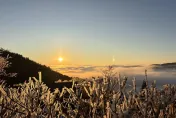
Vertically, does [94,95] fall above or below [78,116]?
above

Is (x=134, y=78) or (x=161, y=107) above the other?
(x=134, y=78)

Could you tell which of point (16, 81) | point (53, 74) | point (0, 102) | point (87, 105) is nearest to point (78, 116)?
point (87, 105)

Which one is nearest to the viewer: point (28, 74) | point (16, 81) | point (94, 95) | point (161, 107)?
point (161, 107)

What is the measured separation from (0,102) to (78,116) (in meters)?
1.41

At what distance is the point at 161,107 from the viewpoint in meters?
4.45

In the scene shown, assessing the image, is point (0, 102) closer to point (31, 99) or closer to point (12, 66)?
point (31, 99)

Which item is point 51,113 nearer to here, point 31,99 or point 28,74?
point 31,99

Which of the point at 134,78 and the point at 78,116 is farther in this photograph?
the point at 78,116

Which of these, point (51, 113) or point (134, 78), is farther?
point (51, 113)

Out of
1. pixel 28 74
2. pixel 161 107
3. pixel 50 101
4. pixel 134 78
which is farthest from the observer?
pixel 28 74

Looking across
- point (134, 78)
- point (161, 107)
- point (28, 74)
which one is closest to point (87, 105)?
point (134, 78)

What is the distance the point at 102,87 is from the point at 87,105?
1.82ft

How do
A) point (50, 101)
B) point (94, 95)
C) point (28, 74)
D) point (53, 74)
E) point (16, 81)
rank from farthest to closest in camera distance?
point (53, 74) → point (28, 74) → point (16, 81) → point (94, 95) → point (50, 101)

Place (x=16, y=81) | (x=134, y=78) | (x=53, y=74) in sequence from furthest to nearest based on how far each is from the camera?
(x=53, y=74) → (x=16, y=81) → (x=134, y=78)
